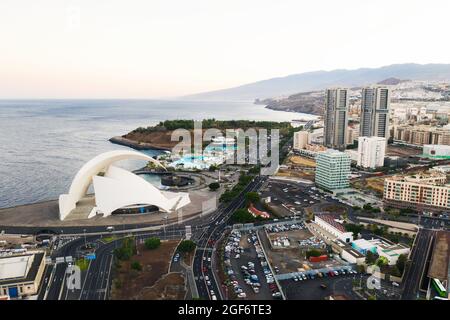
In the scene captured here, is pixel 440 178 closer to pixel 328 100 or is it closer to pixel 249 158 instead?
pixel 249 158

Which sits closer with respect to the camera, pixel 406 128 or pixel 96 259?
pixel 96 259

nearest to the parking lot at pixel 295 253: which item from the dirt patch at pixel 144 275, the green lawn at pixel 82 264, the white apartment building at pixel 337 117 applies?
the dirt patch at pixel 144 275

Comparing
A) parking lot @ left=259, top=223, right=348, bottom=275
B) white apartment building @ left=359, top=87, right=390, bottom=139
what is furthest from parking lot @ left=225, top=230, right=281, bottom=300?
white apartment building @ left=359, top=87, right=390, bottom=139

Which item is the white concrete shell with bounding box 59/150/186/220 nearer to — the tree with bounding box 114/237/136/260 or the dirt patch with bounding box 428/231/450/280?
the tree with bounding box 114/237/136/260

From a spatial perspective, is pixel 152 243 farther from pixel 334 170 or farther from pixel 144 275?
pixel 334 170

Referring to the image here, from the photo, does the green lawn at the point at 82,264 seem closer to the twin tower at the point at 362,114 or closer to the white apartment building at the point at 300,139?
the white apartment building at the point at 300,139

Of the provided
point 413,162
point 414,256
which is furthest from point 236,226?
point 413,162
